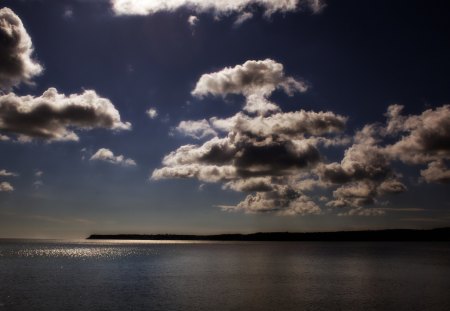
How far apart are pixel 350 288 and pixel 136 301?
1402 inches

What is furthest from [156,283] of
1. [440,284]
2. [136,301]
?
[440,284]

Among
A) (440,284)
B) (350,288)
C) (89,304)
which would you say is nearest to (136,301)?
(89,304)

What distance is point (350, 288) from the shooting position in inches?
2773

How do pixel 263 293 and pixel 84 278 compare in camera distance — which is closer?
pixel 263 293

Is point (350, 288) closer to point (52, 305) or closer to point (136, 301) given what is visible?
point (136, 301)

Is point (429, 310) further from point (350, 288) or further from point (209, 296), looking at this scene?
point (209, 296)

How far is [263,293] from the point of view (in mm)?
64125

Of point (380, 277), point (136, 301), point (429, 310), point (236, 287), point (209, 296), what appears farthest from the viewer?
point (380, 277)

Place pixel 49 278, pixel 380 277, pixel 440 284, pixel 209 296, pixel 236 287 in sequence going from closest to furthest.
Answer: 1. pixel 209 296
2. pixel 236 287
3. pixel 440 284
4. pixel 49 278
5. pixel 380 277

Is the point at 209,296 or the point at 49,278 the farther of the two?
the point at 49,278

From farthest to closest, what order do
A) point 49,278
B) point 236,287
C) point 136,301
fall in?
point 49,278 → point 236,287 → point 136,301

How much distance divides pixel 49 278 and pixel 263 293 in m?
43.5

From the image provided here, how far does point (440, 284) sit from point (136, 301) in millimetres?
54147

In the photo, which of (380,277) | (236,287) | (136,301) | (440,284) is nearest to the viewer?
(136,301)
